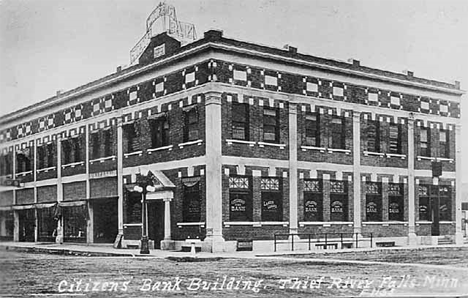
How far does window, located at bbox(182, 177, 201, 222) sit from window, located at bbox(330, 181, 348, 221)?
5.77 meters

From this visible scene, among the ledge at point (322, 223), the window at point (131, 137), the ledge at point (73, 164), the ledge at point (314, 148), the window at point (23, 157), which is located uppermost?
the window at point (131, 137)

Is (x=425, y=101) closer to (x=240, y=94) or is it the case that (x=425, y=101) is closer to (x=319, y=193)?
(x=319, y=193)

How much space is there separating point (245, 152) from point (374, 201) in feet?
22.1

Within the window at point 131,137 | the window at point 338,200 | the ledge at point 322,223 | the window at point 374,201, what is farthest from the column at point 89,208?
the window at point 374,201

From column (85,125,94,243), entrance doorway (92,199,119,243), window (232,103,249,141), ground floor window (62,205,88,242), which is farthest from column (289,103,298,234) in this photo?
ground floor window (62,205,88,242)

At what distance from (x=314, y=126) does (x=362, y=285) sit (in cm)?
1540

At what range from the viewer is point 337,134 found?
101ft

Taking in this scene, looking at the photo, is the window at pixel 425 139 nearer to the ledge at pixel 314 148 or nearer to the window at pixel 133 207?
the ledge at pixel 314 148

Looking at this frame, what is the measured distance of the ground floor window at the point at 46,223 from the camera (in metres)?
29.8

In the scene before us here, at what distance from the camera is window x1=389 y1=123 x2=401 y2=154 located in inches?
1253

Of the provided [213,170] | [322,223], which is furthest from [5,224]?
[322,223]

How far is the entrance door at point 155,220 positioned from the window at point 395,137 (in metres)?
10.0

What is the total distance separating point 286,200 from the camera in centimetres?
2975

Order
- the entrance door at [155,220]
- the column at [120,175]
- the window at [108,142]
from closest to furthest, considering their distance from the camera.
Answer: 1. the window at [108,142]
2. the column at [120,175]
3. the entrance door at [155,220]
